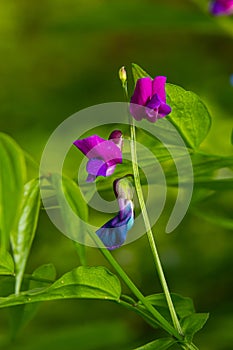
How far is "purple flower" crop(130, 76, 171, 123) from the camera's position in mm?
415

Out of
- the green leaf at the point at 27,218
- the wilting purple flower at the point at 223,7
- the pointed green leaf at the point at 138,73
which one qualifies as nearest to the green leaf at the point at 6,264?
the green leaf at the point at 27,218

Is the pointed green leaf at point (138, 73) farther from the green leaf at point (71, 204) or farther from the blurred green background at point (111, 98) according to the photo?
the blurred green background at point (111, 98)

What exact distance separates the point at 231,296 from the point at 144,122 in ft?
1.81

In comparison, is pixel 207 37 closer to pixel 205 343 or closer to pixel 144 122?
pixel 205 343

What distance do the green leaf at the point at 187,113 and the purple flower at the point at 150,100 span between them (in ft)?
0.04

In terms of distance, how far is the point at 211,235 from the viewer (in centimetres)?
102

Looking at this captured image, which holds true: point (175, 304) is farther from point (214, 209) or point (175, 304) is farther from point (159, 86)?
point (214, 209)

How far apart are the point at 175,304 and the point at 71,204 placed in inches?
3.8

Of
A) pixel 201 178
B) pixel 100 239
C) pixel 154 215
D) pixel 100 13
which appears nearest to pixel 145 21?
pixel 100 13

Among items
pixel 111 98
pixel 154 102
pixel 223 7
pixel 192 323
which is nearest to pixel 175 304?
pixel 192 323

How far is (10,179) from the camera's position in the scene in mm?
578

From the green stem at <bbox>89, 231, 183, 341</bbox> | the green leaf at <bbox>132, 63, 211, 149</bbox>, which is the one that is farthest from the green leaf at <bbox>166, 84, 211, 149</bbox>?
the green stem at <bbox>89, 231, 183, 341</bbox>

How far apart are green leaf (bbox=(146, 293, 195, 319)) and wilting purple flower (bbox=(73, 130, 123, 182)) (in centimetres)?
9

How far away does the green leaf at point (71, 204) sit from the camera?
47 cm
